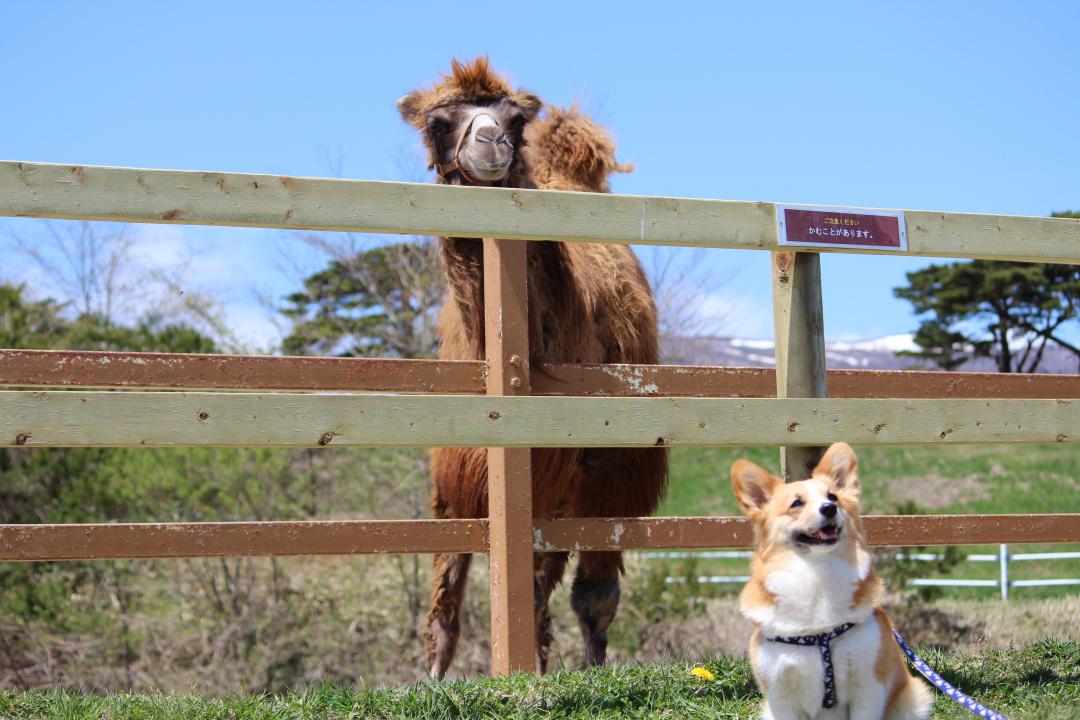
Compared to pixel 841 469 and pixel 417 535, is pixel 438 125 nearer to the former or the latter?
pixel 417 535

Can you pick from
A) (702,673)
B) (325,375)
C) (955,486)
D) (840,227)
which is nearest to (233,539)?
(325,375)

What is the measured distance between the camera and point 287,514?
45.3ft

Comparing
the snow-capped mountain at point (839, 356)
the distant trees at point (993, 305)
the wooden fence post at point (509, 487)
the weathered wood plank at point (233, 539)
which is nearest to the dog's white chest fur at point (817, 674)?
the wooden fence post at point (509, 487)

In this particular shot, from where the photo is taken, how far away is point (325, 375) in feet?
17.5

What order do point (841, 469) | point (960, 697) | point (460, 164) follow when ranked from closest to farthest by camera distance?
point (960, 697) < point (841, 469) < point (460, 164)

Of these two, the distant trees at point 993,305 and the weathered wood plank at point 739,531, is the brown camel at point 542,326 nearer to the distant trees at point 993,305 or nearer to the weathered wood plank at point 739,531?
the weathered wood plank at point 739,531

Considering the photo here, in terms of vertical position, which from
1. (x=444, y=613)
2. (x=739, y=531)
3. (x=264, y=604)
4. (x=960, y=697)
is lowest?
(x=264, y=604)

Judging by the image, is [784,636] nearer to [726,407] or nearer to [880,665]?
[880,665]

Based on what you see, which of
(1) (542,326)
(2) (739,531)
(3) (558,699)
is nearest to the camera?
(3) (558,699)

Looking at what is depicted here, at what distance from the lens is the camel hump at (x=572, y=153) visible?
734 cm

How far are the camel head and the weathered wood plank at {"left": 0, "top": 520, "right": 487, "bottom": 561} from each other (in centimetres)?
198

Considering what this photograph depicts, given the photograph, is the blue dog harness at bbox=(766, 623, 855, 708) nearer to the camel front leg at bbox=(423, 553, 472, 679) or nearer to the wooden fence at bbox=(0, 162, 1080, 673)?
the wooden fence at bbox=(0, 162, 1080, 673)

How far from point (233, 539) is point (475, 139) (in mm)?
2457

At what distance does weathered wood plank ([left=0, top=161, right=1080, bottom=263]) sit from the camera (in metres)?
3.58
